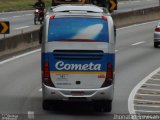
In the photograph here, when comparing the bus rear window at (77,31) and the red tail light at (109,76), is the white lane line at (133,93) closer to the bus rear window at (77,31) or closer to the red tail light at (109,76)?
the red tail light at (109,76)

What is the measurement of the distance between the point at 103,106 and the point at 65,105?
1577mm

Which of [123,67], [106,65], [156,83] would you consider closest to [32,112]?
[106,65]

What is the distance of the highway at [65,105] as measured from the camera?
60.5 feet

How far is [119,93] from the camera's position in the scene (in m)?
22.3

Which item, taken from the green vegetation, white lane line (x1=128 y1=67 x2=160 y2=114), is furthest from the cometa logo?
the green vegetation

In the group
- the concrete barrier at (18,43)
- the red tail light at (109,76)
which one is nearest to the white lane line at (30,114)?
the red tail light at (109,76)

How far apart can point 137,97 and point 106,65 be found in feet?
12.5

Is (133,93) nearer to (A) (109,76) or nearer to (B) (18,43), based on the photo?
(A) (109,76)

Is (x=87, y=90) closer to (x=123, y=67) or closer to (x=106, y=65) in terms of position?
(x=106, y=65)

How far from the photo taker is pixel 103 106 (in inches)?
737

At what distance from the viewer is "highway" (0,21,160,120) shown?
1844cm

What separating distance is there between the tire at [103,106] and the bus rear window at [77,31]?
5.74ft

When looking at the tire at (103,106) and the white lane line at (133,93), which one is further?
the white lane line at (133,93)

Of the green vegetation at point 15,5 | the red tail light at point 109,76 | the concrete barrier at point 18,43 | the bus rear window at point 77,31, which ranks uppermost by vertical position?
the bus rear window at point 77,31
